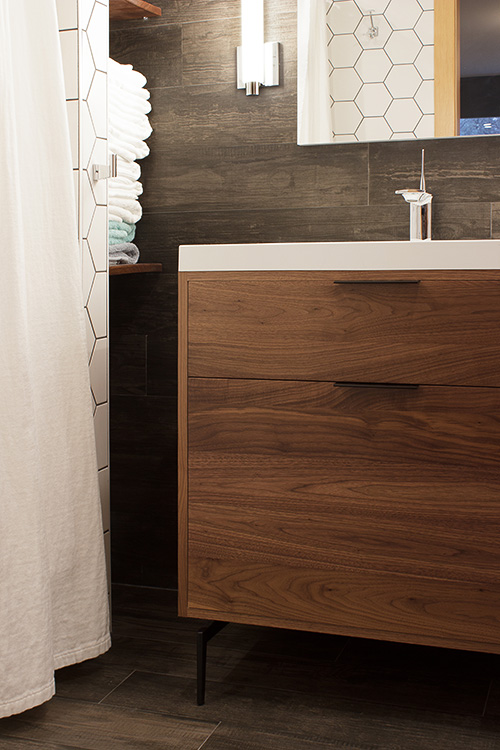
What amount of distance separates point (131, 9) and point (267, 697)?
155 centimetres

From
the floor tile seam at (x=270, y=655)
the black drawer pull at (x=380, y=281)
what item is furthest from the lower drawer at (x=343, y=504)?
the floor tile seam at (x=270, y=655)

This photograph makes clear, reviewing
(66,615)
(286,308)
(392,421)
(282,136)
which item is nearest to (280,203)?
(282,136)

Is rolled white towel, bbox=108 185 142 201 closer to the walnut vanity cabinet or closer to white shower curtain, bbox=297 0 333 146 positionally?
white shower curtain, bbox=297 0 333 146

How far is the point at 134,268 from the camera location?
1898mm

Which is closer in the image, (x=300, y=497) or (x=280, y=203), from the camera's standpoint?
(x=300, y=497)

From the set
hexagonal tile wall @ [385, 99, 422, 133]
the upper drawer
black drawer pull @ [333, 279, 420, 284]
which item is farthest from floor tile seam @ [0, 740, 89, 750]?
hexagonal tile wall @ [385, 99, 422, 133]

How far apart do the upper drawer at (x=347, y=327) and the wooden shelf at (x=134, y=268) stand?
44 cm

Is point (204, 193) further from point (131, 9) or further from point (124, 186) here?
point (131, 9)

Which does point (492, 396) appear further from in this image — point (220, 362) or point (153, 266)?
point (153, 266)

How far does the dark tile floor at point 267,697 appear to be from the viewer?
4.57 ft

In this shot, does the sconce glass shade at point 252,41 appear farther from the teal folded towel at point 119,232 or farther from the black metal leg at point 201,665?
the black metal leg at point 201,665

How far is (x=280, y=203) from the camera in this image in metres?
1.97

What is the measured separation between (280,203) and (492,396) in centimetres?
86

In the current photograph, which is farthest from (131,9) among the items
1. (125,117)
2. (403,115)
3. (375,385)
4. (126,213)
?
(375,385)
